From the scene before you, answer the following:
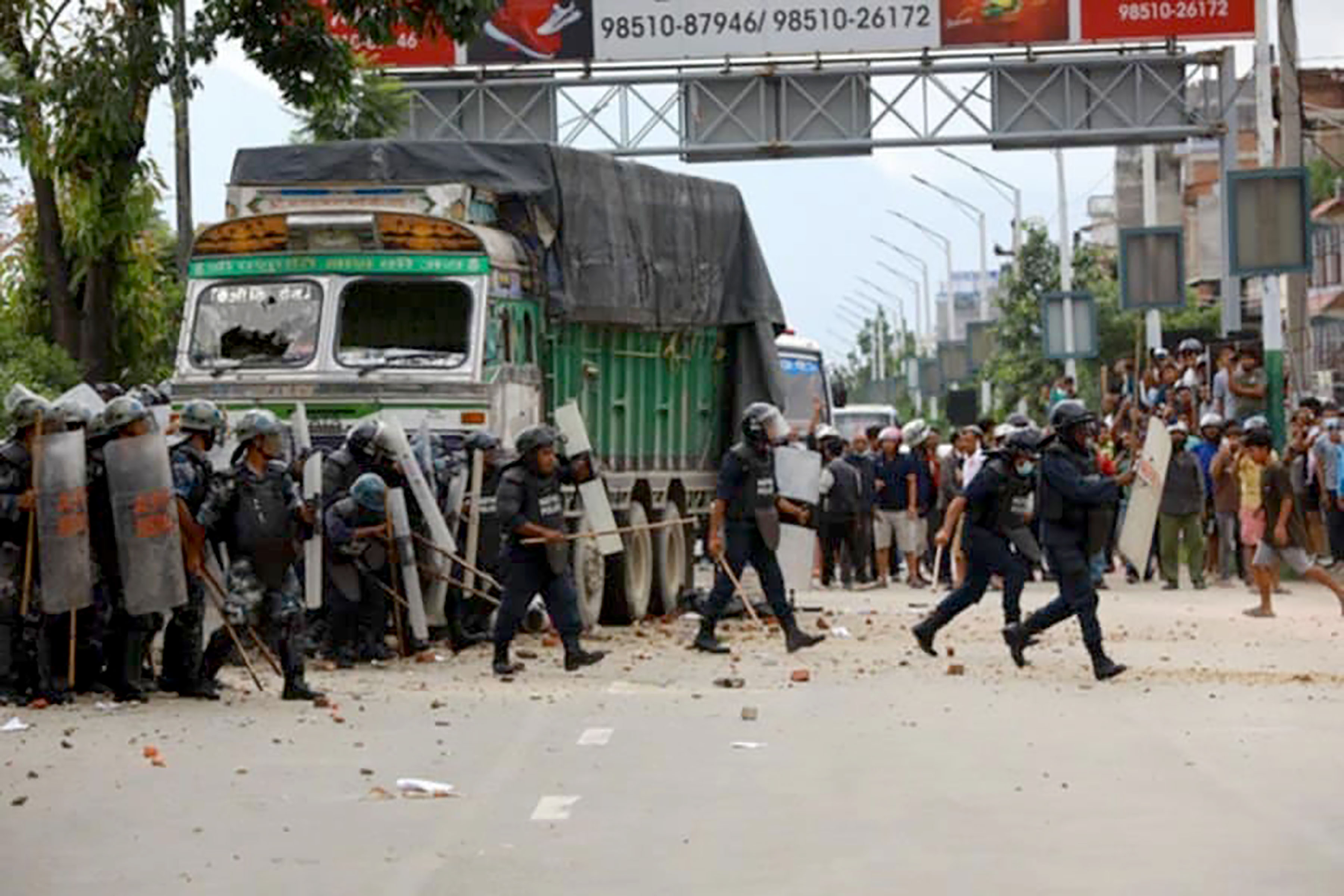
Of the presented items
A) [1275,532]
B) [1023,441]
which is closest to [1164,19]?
[1275,532]

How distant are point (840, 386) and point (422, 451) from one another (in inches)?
919

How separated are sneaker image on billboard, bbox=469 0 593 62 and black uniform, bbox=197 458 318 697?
72.7 ft

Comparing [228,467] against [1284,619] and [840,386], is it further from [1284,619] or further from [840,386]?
[840,386]

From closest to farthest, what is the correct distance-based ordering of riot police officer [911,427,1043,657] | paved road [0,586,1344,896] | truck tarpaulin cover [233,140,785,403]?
paved road [0,586,1344,896] → riot police officer [911,427,1043,657] → truck tarpaulin cover [233,140,785,403]

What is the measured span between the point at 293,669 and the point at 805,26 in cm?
2284

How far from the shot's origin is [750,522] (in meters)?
19.0

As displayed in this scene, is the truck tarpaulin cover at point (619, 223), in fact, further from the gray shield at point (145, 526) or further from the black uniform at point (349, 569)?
the gray shield at point (145, 526)

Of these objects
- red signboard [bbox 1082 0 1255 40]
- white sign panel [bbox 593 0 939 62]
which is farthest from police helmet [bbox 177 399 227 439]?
red signboard [bbox 1082 0 1255 40]

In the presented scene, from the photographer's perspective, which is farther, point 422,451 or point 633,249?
point 633,249

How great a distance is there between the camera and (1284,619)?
23.3m

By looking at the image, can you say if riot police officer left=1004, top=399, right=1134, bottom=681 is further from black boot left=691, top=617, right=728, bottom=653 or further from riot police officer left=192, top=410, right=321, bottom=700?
riot police officer left=192, top=410, right=321, bottom=700

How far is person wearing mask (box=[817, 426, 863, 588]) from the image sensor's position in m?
30.2

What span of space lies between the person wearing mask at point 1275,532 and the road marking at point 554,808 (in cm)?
1225

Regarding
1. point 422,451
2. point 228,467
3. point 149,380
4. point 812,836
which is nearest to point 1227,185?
point 149,380
